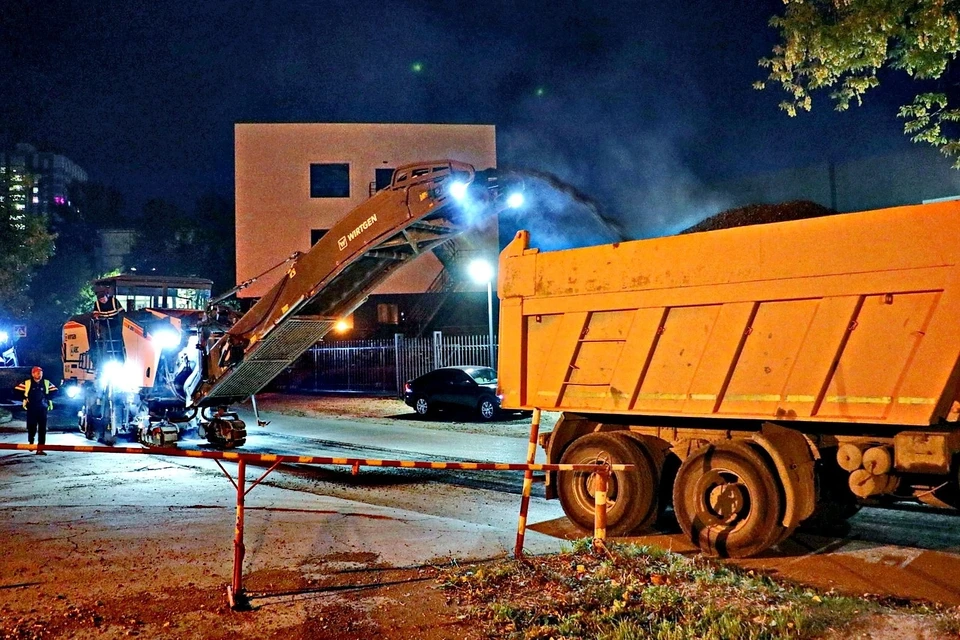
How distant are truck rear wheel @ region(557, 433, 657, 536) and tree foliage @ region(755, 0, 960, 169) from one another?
708 centimetres

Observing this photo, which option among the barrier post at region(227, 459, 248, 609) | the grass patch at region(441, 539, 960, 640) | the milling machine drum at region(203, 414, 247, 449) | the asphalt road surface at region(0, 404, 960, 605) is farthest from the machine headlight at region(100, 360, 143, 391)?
the grass patch at region(441, 539, 960, 640)

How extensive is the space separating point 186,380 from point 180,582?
9317mm

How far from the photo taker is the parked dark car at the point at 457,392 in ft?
69.6

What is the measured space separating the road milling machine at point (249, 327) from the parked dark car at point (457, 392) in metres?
6.64

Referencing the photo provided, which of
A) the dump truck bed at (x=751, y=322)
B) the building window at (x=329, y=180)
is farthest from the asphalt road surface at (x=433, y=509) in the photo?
the building window at (x=329, y=180)

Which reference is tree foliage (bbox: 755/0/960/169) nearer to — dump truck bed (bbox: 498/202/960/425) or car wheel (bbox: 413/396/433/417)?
dump truck bed (bbox: 498/202/960/425)

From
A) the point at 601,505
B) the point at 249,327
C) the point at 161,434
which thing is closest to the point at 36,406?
the point at 161,434

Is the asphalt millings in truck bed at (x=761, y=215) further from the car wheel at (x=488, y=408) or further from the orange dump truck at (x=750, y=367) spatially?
the car wheel at (x=488, y=408)

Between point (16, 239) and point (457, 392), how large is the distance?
2387 centimetres

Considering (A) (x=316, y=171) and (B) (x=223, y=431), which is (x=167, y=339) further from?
(A) (x=316, y=171)

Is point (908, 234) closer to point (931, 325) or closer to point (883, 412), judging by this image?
point (931, 325)

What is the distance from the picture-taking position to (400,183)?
36.1 ft

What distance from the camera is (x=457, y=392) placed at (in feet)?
70.7

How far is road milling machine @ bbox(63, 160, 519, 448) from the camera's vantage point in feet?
35.6
